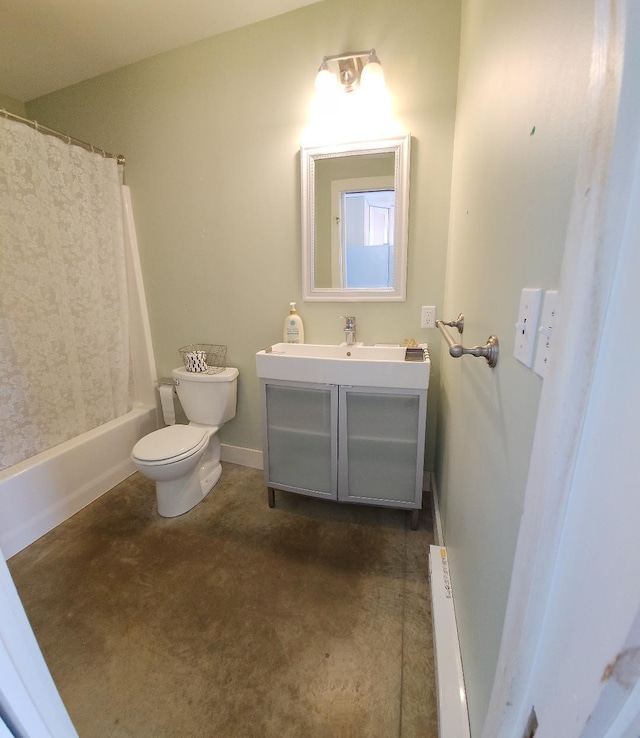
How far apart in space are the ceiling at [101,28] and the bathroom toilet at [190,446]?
1.80 meters

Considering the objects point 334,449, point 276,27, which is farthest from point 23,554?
point 276,27

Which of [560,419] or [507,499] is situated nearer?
[560,419]

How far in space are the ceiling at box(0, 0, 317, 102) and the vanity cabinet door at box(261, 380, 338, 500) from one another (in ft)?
6.01

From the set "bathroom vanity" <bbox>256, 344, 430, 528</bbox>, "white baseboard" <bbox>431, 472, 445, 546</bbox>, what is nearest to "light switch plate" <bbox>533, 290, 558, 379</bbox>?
"bathroom vanity" <bbox>256, 344, 430, 528</bbox>

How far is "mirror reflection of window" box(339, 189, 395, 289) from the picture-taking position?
167 cm

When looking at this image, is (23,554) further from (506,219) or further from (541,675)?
(506,219)

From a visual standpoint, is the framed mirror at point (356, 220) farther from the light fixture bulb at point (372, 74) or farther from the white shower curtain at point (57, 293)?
the white shower curtain at point (57, 293)

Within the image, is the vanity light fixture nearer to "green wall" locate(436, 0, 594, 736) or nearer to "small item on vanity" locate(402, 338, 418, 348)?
"green wall" locate(436, 0, 594, 736)

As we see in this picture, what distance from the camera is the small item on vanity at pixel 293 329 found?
1.86m

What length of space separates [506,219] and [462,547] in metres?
0.94

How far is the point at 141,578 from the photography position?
1390 mm


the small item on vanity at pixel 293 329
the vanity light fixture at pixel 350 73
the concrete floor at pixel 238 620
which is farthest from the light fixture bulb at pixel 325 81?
the concrete floor at pixel 238 620

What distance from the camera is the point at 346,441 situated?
5.21 feet

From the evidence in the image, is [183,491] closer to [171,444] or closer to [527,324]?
[171,444]
